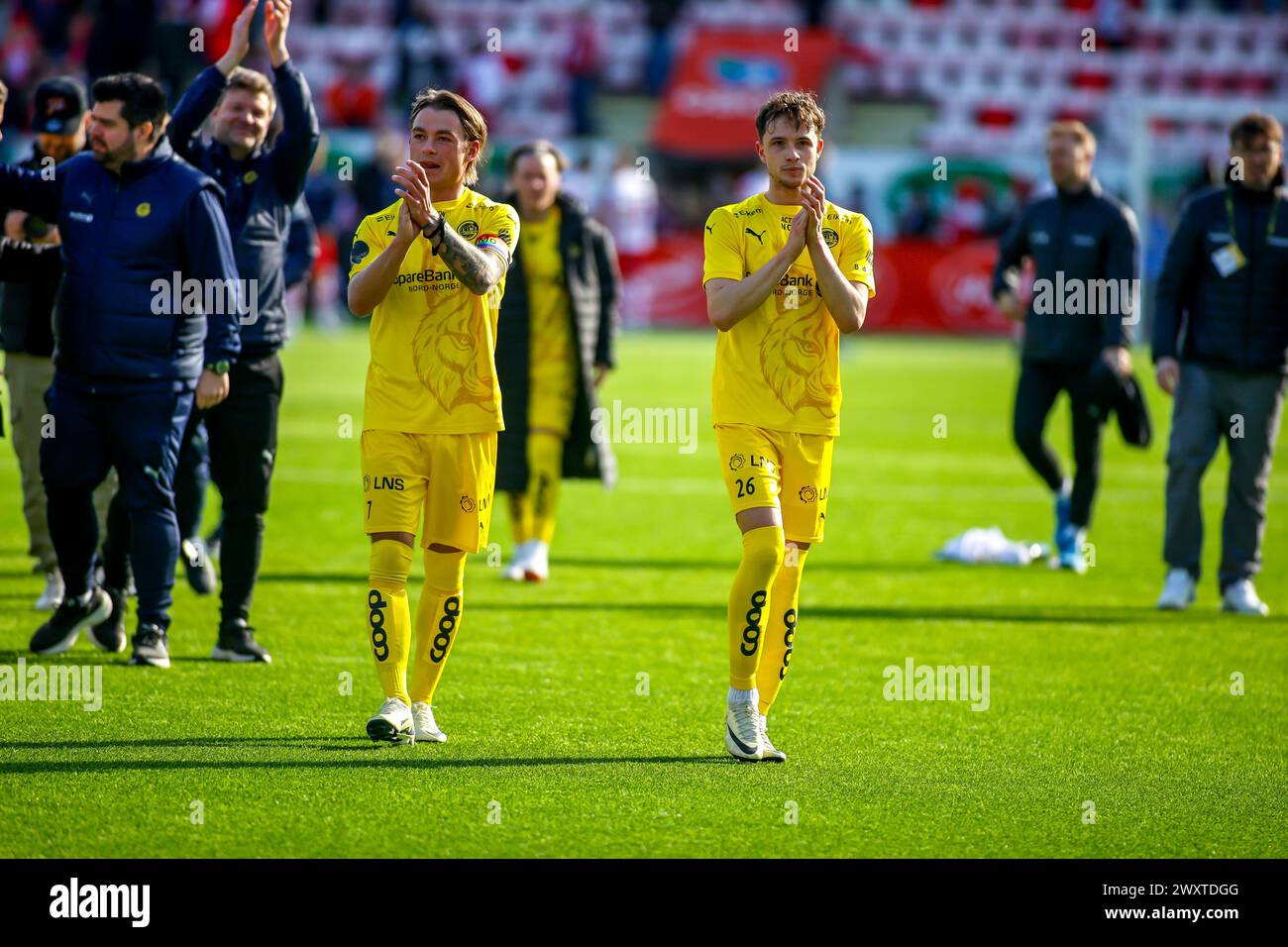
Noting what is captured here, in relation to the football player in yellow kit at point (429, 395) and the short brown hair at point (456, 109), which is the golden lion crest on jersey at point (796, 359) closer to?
the football player in yellow kit at point (429, 395)

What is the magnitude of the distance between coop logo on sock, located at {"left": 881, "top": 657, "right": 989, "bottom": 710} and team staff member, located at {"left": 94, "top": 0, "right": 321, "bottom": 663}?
8.81 ft

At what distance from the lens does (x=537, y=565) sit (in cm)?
1062

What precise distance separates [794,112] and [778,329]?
0.73 m

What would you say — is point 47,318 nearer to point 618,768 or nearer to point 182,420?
point 182,420

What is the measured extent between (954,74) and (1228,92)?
18.8 feet

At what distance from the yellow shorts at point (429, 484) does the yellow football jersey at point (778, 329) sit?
2.88 feet

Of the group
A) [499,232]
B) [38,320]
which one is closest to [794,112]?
[499,232]

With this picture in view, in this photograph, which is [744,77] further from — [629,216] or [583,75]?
[629,216]

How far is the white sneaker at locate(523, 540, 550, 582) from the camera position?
416 inches

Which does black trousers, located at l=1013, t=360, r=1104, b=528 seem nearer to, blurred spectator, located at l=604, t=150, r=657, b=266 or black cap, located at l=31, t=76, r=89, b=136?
black cap, located at l=31, t=76, r=89, b=136

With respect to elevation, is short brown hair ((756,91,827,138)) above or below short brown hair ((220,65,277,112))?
below

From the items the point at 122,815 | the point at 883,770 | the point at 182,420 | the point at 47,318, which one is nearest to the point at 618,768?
the point at 883,770

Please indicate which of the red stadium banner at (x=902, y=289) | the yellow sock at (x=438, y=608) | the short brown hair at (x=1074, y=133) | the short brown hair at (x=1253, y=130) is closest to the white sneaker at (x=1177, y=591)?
the short brown hair at (x=1253, y=130)

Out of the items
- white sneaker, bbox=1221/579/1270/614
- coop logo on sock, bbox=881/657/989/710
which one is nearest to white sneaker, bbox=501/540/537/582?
coop logo on sock, bbox=881/657/989/710
